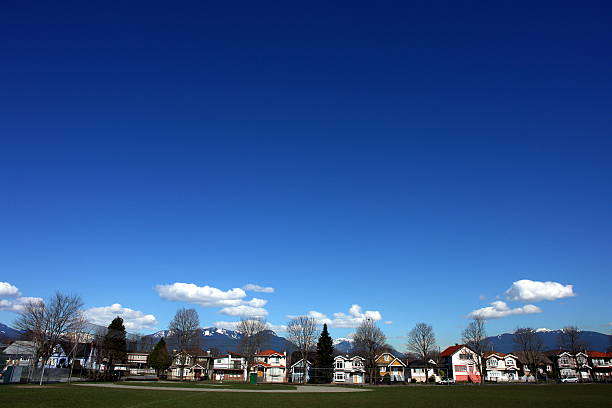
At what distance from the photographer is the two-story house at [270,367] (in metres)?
107

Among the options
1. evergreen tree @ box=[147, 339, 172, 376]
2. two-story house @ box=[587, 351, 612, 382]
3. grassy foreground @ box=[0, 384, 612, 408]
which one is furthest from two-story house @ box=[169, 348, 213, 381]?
two-story house @ box=[587, 351, 612, 382]

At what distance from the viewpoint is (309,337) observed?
119125mm

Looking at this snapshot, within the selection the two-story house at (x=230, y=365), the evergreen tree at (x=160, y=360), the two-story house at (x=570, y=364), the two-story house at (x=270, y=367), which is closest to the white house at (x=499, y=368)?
the two-story house at (x=570, y=364)

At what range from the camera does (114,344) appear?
98.7 meters

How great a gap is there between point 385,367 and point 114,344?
78.2m

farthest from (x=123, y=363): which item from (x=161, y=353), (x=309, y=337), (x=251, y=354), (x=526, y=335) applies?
(x=526, y=335)

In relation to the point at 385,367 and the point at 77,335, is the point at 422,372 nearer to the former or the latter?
the point at 385,367

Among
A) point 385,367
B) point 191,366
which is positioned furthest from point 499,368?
point 191,366

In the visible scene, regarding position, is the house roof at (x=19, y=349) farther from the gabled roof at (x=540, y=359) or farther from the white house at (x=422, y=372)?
the gabled roof at (x=540, y=359)

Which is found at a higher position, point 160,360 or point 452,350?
point 452,350

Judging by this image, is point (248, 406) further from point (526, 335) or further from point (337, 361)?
point (526, 335)

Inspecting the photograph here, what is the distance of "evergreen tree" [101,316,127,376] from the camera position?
96.3 metres

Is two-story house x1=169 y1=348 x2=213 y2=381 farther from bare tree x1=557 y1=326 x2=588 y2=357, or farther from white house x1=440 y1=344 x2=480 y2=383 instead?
bare tree x1=557 y1=326 x2=588 y2=357

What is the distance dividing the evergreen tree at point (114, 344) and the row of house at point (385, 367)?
339 inches
